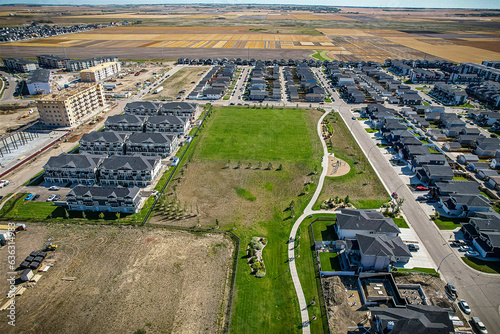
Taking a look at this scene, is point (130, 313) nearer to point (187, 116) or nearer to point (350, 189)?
point (350, 189)

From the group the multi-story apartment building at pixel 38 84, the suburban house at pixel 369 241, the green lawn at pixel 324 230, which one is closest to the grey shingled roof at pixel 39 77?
the multi-story apartment building at pixel 38 84

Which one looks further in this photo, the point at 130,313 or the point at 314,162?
the point at 314,162

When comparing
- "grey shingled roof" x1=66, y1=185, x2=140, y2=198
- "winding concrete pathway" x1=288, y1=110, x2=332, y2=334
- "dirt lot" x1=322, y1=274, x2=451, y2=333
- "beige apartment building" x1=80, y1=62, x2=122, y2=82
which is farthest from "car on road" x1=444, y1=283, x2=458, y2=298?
"beige apartment building" x1=80, y1=62, x2=122, y2=82

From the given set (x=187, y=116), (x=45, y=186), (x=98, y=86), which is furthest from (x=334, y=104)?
(x=45, y=186)

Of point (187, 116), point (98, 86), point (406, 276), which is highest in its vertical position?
point (98, 86)

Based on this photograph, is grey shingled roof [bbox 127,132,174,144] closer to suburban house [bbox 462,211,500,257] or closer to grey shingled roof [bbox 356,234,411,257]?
grey shingled roof [bbox 356,234,411,257]
